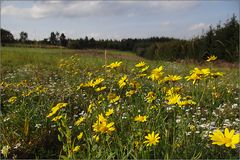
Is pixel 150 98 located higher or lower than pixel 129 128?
higher

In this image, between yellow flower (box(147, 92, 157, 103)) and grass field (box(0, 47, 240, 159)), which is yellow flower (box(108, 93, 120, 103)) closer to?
grass field (box(0, 47, 240, 159))

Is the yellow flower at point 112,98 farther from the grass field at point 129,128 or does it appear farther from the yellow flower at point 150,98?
the yellow flower at point 150,98

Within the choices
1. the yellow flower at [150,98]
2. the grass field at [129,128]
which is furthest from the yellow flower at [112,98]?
the yellow flower at [150,98]

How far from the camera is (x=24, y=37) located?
9.37 meters

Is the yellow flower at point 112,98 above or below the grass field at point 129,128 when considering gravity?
above

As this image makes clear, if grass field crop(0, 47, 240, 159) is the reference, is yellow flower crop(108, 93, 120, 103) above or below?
above

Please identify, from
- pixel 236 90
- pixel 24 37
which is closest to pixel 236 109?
pixel 236 90

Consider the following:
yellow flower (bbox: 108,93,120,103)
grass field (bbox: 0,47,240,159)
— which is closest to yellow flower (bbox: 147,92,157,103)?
grass field (bbox: 0,47,240,159)

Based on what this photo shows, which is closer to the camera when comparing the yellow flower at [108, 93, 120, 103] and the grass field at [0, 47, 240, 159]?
the grass field at [0, 47, 240, 159]

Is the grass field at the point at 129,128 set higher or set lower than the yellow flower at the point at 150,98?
lower

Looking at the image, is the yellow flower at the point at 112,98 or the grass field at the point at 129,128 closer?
the grass field at the point at 129,128

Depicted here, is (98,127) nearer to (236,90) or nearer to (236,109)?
(236,109)

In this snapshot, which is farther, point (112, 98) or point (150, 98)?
point (112, 98)

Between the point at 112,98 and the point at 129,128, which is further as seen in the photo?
the point at 112,98
